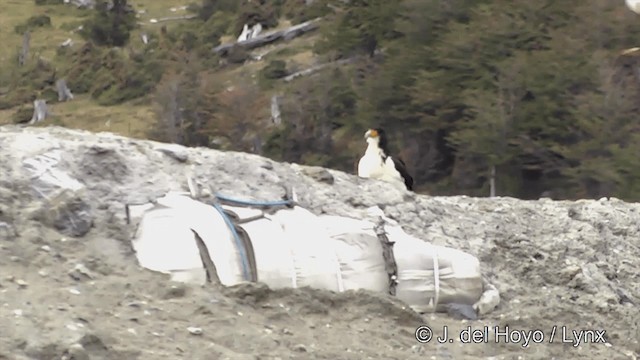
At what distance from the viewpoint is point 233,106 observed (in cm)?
2634

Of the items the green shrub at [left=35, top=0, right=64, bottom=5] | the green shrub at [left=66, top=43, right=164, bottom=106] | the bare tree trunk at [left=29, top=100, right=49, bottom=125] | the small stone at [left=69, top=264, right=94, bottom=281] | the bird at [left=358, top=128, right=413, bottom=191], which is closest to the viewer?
the small stone at [left=69, top=264, right=94, bottom=281]

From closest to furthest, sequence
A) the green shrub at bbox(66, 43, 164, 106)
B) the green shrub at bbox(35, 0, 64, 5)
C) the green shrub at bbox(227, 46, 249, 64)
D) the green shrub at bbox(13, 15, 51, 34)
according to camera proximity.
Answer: the green shrub at bbox(66, 43, 164, 106), the green shrub at bbox(227, 46, 249, 64), the green shrub at bbox(13, 15, 51, 34), the green shrub at bbox(35, 0, 64, 5)

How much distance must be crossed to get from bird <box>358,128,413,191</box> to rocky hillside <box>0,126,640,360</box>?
5.69 feet

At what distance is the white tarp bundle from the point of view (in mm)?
5590

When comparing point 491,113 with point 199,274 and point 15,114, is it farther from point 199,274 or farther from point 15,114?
point 15,114

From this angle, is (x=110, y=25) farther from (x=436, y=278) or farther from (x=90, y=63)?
(x=436, y=278)

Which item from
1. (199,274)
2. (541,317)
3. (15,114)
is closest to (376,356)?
(199,274)

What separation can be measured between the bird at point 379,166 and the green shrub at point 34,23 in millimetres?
36601

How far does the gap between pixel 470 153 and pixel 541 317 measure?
15764 mm

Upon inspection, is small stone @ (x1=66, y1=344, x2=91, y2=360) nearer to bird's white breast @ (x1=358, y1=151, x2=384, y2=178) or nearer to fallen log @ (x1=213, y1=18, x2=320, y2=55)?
bird's white breast @ (x1=358, y1=151, x2=384, y2=178)

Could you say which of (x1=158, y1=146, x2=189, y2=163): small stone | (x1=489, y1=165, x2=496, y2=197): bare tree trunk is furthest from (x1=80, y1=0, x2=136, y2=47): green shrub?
(x1=158, y1=146, x2=189, y2=163): small stone

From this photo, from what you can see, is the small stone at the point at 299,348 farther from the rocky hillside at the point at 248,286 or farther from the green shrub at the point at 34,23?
the green shrub at the point at 34,23

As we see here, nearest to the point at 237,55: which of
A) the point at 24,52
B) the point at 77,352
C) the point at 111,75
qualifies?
the point at 111,75

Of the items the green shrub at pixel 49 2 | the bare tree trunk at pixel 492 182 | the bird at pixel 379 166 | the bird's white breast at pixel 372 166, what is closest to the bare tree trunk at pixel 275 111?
the bare tree trunk at pixel 492 182
